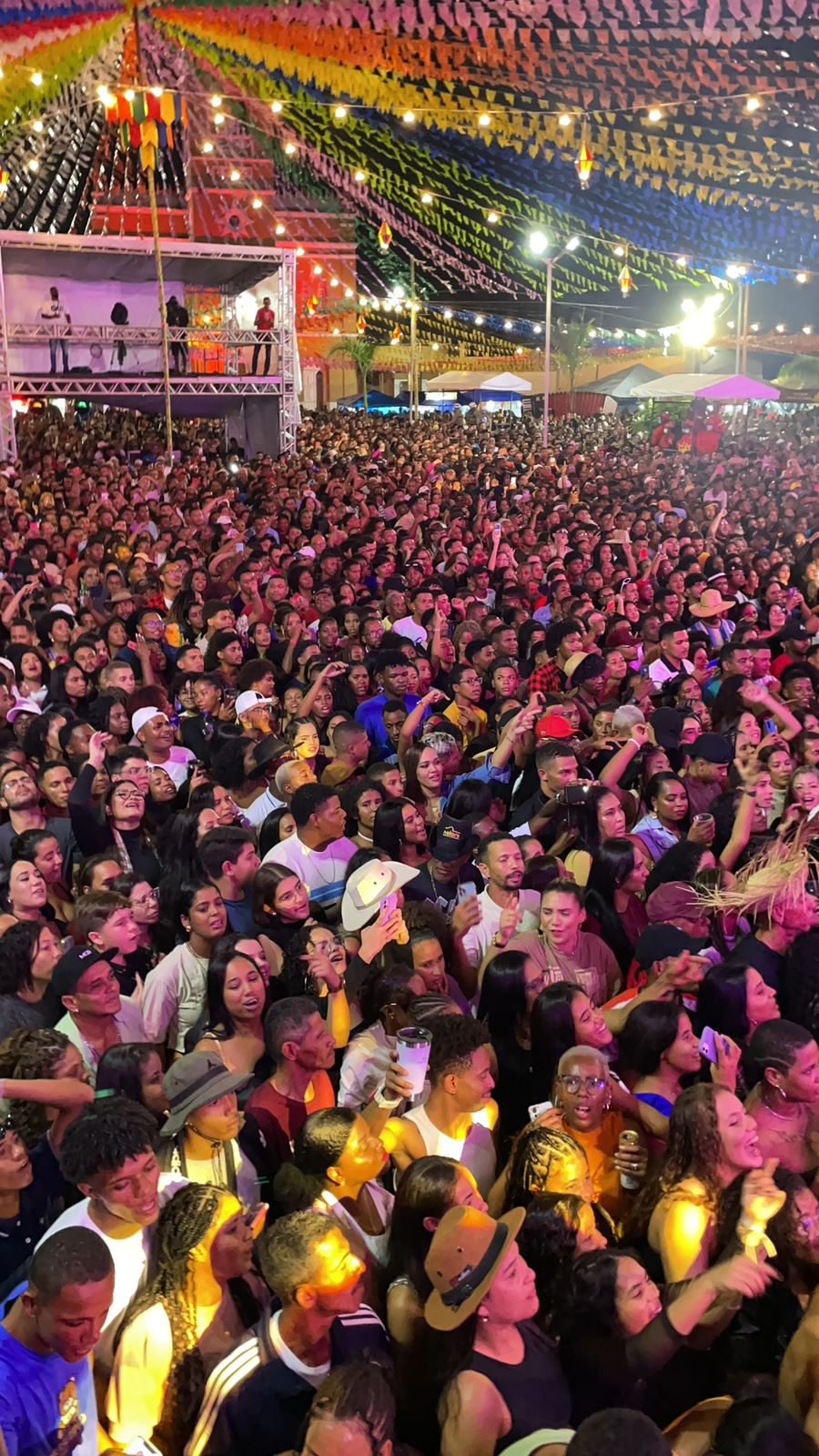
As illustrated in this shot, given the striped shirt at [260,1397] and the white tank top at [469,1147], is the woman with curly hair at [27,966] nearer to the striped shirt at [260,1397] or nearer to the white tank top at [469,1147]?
the white tank top at [469,1147]

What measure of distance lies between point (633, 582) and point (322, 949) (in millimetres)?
7403

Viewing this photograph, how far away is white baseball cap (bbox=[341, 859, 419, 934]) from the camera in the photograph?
14.5 ft

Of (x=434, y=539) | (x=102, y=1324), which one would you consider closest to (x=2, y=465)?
(x=434, y=539)

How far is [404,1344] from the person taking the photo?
2758 millimetres

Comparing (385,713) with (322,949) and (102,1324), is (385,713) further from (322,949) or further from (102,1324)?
(102,1324)

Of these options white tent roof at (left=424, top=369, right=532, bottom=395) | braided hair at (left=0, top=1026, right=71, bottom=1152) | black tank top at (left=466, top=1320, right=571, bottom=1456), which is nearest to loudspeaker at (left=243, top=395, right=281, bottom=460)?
white tent roof at (left=424, top=369, right=532, bottom=395)

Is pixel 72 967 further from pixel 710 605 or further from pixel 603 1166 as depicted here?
pixel 710 605

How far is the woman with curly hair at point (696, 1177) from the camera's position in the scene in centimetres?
303

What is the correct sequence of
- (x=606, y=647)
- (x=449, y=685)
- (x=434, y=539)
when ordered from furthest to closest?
(x=434, y=539), (x=606, y=647), (x=449, y=685)

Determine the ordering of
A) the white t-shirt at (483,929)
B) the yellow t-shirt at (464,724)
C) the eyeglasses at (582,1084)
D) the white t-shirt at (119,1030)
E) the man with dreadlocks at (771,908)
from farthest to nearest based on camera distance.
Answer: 1. the yellow t-shirt at (464,724)
2. the white t-shirt at (483,929)
3. the man with dreadlocks at (771,908)
4. the white t-shirt at (119,1030)
5. the eyeglasses at (582,1084)

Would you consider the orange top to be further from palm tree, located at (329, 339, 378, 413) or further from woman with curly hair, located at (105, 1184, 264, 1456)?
palm tree, located at (329, 339, 378, 413)

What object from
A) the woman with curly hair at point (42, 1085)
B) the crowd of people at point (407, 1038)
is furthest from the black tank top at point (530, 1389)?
the woman with curly hair at point (42, 1085)

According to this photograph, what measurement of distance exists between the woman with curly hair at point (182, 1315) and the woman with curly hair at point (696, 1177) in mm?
1001

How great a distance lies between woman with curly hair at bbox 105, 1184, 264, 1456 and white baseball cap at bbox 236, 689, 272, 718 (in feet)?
12.7
